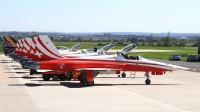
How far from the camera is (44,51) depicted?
3056 cm

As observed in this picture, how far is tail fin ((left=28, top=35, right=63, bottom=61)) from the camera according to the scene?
3042cm

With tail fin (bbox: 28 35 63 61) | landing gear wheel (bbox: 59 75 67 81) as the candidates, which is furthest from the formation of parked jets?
landing gear wheel (bbox: 59 75 67 81)

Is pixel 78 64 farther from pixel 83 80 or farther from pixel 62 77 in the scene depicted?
pixel 62 77

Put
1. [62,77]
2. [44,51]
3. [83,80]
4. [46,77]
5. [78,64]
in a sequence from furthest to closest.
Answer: [46,77] < [62,77] < [44,51] < [78,64] < [83,80]

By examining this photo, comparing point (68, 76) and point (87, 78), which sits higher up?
point (87, 78)

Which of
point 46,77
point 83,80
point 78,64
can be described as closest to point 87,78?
point 83,80

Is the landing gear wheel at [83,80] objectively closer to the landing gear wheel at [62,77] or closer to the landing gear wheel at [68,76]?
the landing gear wheel at [68,76]

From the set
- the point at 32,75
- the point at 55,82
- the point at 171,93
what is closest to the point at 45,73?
the point at 55,82

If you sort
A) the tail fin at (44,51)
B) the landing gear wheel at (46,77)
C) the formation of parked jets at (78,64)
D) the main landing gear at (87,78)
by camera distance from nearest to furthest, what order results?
1. the main landing gear at (87,78)
2. the formation of parked jets at (78,64)
3. the tail fin at (44,51)
4. the landing gear wheel at (46,77)

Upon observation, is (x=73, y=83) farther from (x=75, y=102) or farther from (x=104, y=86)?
(x=75, y=102)

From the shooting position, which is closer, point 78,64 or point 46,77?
point 78,64

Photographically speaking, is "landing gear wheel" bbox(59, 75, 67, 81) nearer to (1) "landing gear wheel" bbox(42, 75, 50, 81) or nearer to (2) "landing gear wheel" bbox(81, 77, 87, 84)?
(1) "landing gear wheel" bbox(42, 75, 50, 81)

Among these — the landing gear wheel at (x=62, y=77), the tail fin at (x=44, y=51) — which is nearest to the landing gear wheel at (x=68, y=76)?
the landing gear wheel at (x=62, y=77)

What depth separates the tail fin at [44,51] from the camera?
30.4 meters
